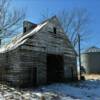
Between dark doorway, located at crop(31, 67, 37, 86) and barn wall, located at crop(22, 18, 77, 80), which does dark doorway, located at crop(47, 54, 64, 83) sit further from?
dark doorway, located at crop(31, 67, 37, 86)

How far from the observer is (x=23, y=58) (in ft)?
50.0

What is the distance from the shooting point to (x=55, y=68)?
65.0 ft

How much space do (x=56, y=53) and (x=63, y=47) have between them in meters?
1.29

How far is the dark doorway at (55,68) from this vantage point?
19.1 m

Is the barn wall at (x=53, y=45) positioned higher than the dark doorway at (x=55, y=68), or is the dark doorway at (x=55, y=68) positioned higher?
the barn wall at (x=53, y=45)

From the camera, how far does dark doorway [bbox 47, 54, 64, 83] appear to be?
19.1m

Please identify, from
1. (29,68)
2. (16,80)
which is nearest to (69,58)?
(29,68)

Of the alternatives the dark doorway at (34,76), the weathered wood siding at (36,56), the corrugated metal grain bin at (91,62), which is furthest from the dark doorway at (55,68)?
the corrugated metal grain bin at (91,62)

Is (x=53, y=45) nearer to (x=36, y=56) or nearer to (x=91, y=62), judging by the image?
(x=36, y=56)

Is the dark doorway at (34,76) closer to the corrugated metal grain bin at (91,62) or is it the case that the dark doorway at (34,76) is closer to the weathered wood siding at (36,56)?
the weathered wood siding at (36,56)

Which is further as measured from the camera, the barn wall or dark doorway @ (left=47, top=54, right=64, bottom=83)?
dark doorway @ (left=47, top=54, right=64, bottom=83)

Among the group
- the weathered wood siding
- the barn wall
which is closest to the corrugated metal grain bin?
the barn wall

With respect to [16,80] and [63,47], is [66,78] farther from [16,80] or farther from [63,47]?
[16,80]

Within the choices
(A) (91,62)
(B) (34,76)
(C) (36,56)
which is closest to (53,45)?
(C) (36,56)
